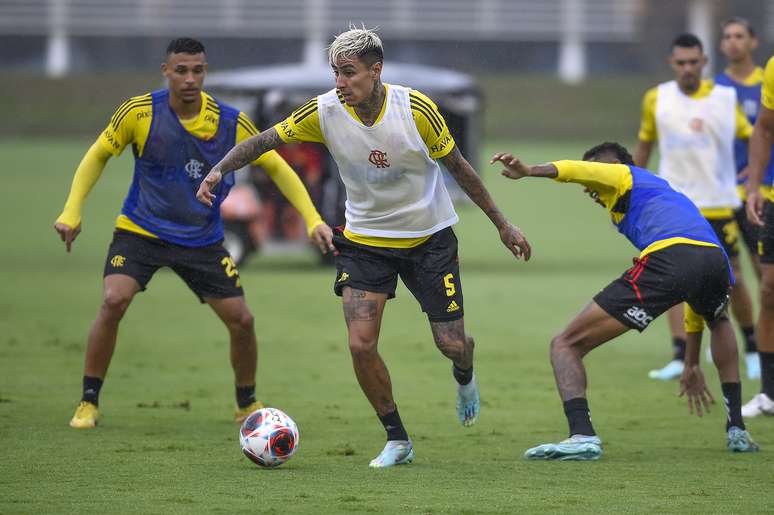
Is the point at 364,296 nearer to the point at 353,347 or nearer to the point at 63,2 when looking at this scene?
the point at 353,347

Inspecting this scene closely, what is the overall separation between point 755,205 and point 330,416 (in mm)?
3136

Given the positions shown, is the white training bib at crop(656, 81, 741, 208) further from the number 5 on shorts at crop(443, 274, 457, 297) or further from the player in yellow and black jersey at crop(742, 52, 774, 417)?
the number 5 on shorts at crop(443, 274, 457, 297)

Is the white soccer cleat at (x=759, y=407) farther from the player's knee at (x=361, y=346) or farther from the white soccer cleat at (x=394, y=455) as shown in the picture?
the player's knee at (x=361, y=346)

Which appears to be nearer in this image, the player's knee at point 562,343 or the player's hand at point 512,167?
the player's hand at point 512,167

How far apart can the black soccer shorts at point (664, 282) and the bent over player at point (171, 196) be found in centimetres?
223

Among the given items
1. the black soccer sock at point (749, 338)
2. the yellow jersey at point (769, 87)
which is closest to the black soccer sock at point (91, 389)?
the yellow jersey at point (769, 87)

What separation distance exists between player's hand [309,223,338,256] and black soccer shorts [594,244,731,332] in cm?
160

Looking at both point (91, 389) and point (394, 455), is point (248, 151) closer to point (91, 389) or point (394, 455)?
point (394, 455)

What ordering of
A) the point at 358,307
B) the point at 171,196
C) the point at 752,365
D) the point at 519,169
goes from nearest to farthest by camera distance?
the point at 519,169 → the point at 358,307 → the point at 171,196 → the point at 752,365

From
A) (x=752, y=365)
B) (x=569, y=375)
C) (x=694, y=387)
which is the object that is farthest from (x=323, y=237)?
(x=752, y=365)

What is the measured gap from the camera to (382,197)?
8055 millimetres

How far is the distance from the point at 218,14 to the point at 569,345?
214ft

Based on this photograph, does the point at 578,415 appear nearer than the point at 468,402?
Yes

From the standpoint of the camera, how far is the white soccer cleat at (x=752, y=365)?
459 inches
